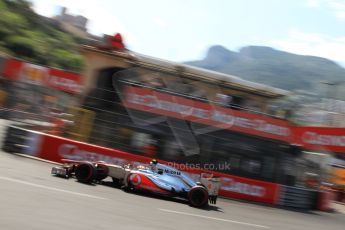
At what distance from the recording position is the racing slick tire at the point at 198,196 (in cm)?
1031

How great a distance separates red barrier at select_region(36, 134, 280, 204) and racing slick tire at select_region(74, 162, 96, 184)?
3.85 meters

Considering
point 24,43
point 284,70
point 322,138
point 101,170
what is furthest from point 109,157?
point 284,70

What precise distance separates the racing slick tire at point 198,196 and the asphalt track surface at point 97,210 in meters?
0.18

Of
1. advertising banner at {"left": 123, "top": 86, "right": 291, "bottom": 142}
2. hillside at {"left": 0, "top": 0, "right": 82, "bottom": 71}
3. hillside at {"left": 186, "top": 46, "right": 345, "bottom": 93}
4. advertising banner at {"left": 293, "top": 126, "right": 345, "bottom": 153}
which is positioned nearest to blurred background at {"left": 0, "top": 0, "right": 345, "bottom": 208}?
advertising banner at {"left": 123, "top": 86, "right": 291, "bottom": 142}

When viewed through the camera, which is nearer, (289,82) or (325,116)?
(325,116)

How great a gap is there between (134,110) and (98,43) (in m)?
4.36

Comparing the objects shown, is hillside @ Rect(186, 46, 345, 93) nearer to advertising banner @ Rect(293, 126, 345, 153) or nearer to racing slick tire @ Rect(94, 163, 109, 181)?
advertising banner @ Rect(293, 126, 345, 153)

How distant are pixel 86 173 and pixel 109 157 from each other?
13.0 feet

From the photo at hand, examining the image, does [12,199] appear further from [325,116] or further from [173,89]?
[325,116]

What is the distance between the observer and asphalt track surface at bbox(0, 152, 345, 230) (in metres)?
6.12

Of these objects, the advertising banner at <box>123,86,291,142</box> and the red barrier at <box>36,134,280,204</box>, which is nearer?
the red barrier at <box>36,134,280,204</box>

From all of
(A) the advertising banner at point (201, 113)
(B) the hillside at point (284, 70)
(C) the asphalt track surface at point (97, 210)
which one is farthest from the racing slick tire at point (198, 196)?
(B) the hillside at point (284, 70)

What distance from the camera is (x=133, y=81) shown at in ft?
53.3

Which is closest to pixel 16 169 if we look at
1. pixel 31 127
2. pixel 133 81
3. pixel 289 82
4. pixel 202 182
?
pixel 202 182
